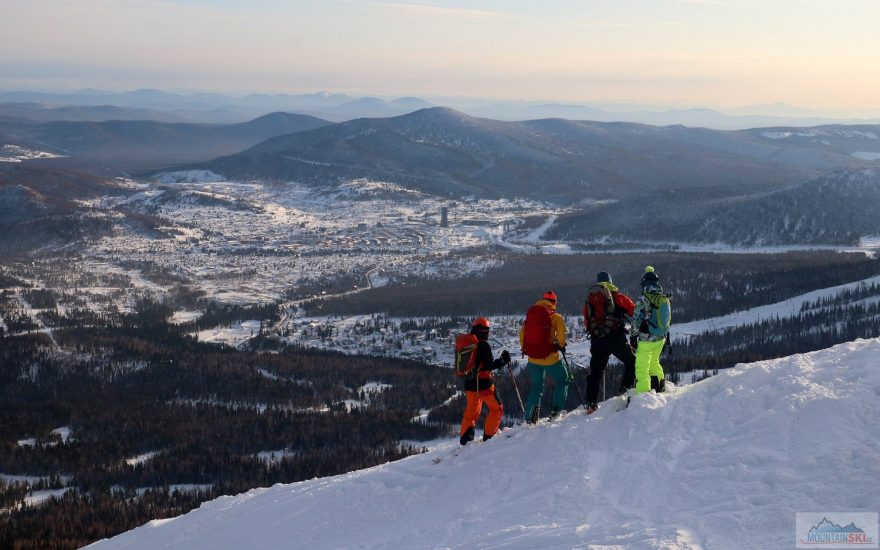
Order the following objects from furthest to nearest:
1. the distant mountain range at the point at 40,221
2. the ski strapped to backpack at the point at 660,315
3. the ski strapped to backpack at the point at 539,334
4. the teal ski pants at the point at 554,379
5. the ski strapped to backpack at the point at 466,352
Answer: the distant mountain range at the point at 40,221 < the teal ski pants at the point at 554,379 < the ski strapped to backpack at the point at 466,352 < the ski strapped to backpack at the point at 539,334 < the ski strapped to backpack at the point at 660,315

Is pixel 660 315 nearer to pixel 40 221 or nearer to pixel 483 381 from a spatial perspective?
pixel 483 381

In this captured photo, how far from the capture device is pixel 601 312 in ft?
63.7

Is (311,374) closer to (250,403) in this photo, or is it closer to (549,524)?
(250,403)

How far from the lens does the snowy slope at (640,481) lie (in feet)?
47.6

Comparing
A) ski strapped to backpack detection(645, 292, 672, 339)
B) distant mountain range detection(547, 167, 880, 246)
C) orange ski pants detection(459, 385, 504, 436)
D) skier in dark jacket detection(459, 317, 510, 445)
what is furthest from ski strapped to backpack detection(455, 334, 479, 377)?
distant mountain range detection(547, 167, 880, 246)

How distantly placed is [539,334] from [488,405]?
2.29m

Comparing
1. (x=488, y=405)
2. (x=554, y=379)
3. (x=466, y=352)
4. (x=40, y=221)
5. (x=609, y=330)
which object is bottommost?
(x=40, y=221)

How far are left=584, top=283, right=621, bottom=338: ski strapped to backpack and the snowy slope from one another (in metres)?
1.75

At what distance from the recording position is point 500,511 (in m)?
17.0

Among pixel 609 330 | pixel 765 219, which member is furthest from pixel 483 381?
pixel 765 219

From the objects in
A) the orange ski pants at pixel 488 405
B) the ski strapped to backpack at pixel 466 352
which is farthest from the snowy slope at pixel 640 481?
the ski strapped to backpack at pixel 466 352

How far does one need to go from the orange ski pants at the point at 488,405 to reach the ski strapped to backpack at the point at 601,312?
2.92 metres

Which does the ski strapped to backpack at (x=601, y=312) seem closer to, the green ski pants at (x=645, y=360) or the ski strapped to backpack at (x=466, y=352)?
the green ski pants at (x=645, y=360)

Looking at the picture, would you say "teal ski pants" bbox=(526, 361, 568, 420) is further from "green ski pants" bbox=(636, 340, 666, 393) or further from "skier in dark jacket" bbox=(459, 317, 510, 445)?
"green ski pants" bbox=(636, 340, 666, 393)
